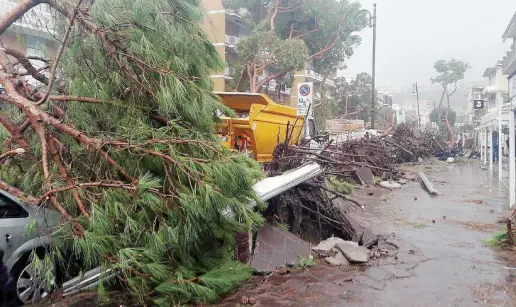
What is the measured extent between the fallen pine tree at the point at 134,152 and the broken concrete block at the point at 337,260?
1565 millimetres

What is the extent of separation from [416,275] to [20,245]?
4749mm

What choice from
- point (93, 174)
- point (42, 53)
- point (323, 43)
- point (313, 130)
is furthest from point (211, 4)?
point (93, 174)

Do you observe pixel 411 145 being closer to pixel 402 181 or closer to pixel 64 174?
pixel 402 181

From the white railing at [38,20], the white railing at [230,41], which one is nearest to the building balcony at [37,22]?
the white railing at [38,20]

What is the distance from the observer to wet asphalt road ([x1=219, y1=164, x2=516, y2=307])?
16.5ft

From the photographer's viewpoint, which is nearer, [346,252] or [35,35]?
[35,35]

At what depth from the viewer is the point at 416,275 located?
19.7 ft

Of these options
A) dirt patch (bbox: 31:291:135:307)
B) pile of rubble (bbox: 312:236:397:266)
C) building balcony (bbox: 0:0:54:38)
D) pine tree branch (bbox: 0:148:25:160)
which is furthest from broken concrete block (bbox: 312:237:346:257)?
building balcony (bbox: 0:0:54:38)

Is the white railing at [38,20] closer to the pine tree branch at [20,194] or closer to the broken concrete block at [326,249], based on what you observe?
the pine tree branch at [20,194]

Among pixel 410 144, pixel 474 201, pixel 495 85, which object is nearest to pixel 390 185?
pixel 474 201

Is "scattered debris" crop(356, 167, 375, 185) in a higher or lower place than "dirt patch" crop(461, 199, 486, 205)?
higher

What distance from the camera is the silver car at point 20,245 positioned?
15.2 ft

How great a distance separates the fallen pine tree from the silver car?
0.23 metres

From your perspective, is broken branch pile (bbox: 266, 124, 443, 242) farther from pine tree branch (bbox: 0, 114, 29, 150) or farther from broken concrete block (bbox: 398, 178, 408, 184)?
broken concrete block (bbox: 398, 178, 408, 184)
